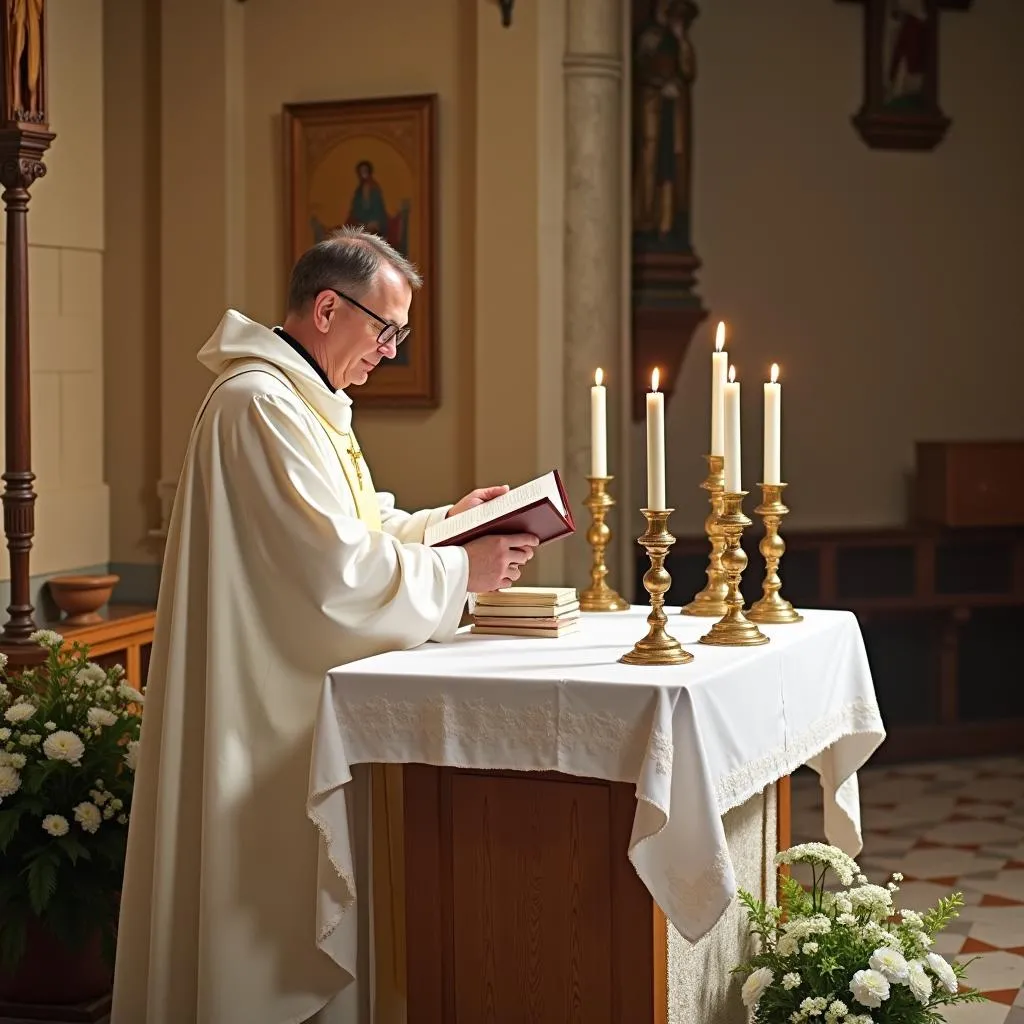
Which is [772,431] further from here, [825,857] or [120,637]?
[120,637]

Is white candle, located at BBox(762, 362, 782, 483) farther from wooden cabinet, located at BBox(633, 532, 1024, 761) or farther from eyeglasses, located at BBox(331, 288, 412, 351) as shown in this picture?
wooden cabinet, located at BBox(633, 532, 1024, 761)

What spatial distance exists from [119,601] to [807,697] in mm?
4055

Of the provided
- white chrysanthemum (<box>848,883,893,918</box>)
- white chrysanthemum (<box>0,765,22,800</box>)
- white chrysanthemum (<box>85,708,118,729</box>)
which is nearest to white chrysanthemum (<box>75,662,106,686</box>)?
white chrysanthemum (<box>85,708,118,729</box>)

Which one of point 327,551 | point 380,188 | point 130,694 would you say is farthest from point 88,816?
point 380,188

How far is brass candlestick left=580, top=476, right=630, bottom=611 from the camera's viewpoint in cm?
413

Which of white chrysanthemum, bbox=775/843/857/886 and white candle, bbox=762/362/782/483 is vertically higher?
white candle, bbox=762/362/782/483

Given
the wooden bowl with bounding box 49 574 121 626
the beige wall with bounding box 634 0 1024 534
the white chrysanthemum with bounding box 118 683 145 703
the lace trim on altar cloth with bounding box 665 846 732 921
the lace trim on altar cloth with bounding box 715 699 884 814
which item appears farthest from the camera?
the beige wall with bounding box 634 0 1024 534

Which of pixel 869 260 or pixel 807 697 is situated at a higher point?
pixel 869 260

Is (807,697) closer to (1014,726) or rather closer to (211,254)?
(211,254)

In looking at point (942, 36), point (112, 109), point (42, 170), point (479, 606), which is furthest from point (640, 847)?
point (942, 36)

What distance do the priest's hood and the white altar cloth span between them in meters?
0.65

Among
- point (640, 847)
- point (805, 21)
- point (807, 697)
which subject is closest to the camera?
point (640, 847)

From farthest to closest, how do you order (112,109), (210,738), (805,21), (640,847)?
(805,21) < (112,109) < (210,738) < (640,847)

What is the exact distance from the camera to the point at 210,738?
11.6ft
